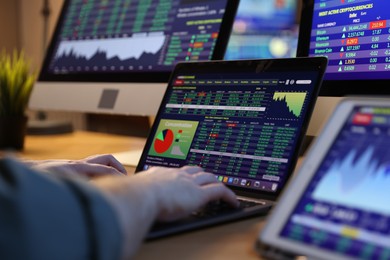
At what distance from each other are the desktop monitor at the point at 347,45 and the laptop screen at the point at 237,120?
3.8 inches

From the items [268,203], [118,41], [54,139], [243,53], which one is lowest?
[54,139]

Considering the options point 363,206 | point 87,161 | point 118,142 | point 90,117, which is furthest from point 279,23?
point 363,206

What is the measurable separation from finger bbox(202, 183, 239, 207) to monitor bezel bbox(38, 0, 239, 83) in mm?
596

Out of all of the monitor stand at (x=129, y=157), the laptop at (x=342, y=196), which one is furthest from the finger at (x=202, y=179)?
the monitor stand at (x=129, y=157)

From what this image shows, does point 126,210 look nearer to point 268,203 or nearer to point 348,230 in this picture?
point 348,230

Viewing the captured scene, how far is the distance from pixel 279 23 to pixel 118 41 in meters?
2.44

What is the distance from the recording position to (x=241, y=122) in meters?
0.91

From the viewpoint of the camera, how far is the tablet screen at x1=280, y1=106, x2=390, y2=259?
1.66 feet

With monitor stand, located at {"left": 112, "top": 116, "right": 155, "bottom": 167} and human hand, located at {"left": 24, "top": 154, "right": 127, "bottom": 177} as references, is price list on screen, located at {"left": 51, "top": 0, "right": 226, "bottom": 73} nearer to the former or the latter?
monitor stand, located at {"left": 112, "top": 116, "right": 155, "bottom": 167}

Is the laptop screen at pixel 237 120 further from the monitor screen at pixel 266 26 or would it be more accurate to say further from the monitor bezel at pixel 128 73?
the monitor screen at pixel 266 26

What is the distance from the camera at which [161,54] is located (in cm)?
137

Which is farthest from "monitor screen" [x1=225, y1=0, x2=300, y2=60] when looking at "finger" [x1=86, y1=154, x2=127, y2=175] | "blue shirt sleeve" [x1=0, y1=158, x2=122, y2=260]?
"blue shirt sleeve" [x1=0, y1=158, x2=122, y2=260]

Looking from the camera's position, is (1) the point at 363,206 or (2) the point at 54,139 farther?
(2) the point at 54,139

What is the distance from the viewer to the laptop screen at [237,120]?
843mm
